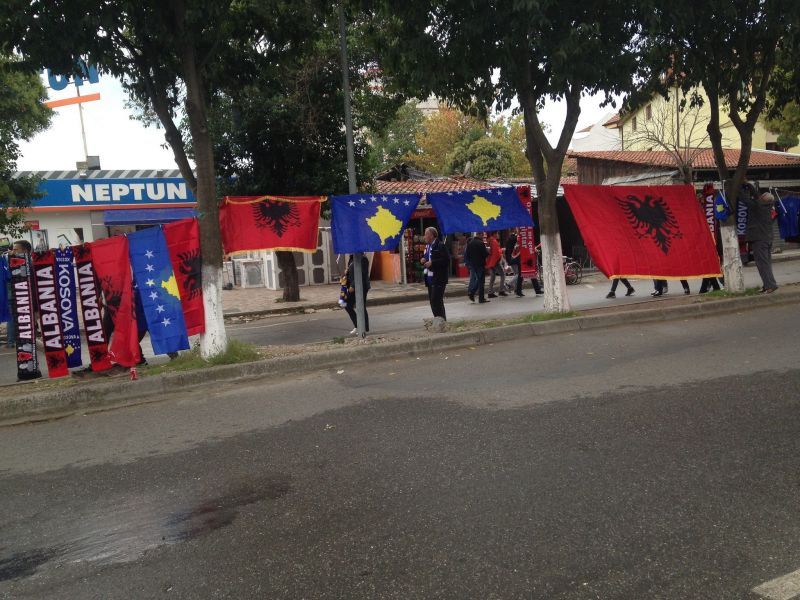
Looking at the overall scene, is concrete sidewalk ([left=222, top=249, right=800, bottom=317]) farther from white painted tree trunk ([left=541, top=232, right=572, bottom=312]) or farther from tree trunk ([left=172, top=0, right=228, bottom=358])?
tree trunk ([left=172, top=0, right=228, bottom=358])

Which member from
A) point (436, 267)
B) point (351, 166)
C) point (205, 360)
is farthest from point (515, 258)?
point (205, 360)

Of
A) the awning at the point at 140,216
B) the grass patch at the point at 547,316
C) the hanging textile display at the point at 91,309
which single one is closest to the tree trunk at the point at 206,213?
the hanging textile display at the point at 91,309

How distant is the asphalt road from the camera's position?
3.20m

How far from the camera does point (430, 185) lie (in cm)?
2378

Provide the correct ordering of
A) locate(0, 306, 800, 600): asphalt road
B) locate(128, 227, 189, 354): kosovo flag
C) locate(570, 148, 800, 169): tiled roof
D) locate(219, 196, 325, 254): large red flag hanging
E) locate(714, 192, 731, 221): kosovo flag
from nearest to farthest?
locate(0, 306, 800, 600): asphalt road, locate(128, 227, 189, 354): kosovo flag, locate(219, 196, 325, 254): large red flag hanging, locate(714, 192, 731, 221): kosovo flag, locate(570, 148, 800, 169): tiled roof

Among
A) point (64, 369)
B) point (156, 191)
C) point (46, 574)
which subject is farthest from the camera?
point (156, 191)

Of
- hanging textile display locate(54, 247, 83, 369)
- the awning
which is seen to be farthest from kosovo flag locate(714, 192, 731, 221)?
the awning

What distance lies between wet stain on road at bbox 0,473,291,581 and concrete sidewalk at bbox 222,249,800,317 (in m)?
12.0

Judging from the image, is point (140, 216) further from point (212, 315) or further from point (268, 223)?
point (212, 315)

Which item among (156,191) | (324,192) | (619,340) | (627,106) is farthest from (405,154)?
(619,340)

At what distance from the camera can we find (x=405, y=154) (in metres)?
41.9

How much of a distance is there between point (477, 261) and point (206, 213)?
8.20 meters

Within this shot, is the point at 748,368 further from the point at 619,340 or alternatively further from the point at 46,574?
the point at 46,574

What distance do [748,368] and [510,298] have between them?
379 inches
